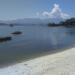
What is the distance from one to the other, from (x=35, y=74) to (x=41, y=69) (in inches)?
46.4

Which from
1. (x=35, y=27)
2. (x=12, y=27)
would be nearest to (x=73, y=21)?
(x=12, y=27)

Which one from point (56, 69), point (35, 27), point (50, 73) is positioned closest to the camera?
point (50, 73)

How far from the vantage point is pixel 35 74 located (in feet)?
36.3

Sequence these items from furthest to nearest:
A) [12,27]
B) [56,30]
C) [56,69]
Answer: [12,27]
[56,30]
[56,69]

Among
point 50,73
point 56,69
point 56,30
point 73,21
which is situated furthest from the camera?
point 56,30

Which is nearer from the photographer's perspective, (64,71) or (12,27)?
(64,71)

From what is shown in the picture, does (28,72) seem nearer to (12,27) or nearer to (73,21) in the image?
(73,21)

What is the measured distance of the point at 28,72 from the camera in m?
11.6

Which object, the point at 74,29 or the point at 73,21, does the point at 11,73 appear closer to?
the point at 73,21

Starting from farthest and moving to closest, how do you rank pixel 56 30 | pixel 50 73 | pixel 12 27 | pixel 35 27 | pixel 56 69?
pixel 35 27 → pixel 12 27 → pixel 56 30 → pixel 56 69 → pixel 50 73

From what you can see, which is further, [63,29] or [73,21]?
[63,29]

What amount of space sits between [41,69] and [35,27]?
69934mm

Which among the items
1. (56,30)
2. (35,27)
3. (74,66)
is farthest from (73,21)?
(74,66)

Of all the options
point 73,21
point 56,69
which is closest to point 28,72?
point 56,69
